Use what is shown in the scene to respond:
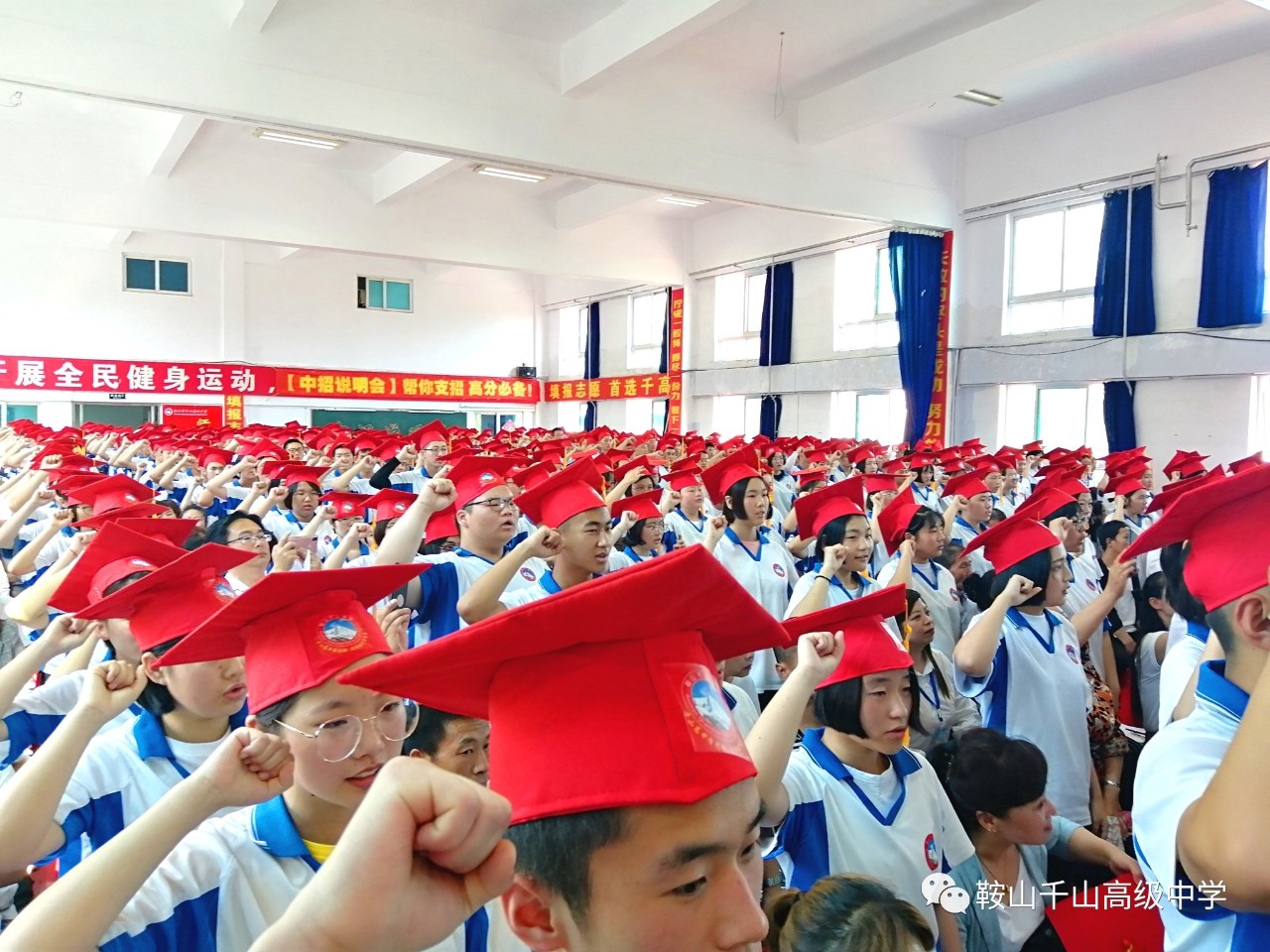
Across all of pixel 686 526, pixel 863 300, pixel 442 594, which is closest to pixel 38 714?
pixel 442 594

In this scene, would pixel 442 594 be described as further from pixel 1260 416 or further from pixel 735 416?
pixel 735 416

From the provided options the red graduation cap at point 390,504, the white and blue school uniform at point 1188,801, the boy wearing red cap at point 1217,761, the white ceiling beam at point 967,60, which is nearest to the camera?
the boy wearing red cap at point 1217,761

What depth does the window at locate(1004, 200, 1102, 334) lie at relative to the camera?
36.1 ft

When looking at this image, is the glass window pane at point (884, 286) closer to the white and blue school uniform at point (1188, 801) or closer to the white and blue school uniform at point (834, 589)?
the white and blue school uniform at point (834, 589)

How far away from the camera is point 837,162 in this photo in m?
10.7

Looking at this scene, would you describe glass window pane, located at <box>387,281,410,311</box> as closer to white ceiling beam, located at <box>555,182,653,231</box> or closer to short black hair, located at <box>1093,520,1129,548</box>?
white ceiling beam, located at <box>555,182,653,231</box>

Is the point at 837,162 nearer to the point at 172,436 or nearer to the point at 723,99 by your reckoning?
the point at 723,99

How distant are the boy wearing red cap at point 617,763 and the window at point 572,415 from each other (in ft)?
61.3


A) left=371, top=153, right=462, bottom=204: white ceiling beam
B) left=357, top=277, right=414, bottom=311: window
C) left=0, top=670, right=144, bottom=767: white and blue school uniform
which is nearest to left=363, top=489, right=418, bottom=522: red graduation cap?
left=0, top=670, right=144, bottom=767: white and blue school uniform

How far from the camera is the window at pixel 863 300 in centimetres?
1324

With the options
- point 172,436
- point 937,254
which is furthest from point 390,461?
point 937,254

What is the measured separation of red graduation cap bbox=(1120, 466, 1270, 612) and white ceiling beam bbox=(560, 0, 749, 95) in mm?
6023

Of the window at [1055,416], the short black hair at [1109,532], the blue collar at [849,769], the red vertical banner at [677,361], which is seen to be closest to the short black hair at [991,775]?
the blue collar at [849,769]

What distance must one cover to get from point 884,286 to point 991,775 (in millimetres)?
12137
